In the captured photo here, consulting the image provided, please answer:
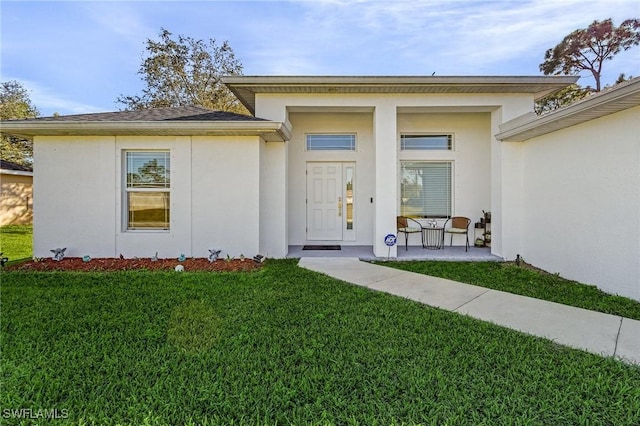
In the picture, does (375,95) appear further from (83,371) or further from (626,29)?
(626,29)

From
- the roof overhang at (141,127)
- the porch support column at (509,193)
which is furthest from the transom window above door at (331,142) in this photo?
the porch support column at (509,193)

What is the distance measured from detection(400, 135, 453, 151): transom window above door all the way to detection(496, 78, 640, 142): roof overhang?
1860 mm

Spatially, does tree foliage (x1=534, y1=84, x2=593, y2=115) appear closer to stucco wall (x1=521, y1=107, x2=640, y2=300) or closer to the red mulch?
stucco wall (x1=521, y1=107, x2=640, y2=300)

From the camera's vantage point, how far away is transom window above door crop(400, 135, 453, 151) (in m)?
8.96

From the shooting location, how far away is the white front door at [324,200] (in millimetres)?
9016

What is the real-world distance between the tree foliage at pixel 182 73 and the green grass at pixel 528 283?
A: 57.6ft

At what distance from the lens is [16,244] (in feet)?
32.1

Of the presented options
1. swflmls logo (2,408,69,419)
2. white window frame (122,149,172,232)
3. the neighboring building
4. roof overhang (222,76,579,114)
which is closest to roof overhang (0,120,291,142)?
white window frame (122,149,172,232)

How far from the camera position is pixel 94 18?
782 centimetres

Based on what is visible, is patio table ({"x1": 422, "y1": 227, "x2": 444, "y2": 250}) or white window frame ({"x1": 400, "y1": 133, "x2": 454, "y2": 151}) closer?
patio table ({"x1": 422, "y1": 227, "x2": 444, "y2": 250})

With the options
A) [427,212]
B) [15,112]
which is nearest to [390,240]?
[427,212]

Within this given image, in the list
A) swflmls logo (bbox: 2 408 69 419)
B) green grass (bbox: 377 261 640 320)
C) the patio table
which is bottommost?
swflmls logo (bbox: 2 408 69 419)

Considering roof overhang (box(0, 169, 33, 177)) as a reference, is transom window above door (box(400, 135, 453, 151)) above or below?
above

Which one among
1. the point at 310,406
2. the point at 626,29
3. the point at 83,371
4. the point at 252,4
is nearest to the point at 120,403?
the point at 83,371
